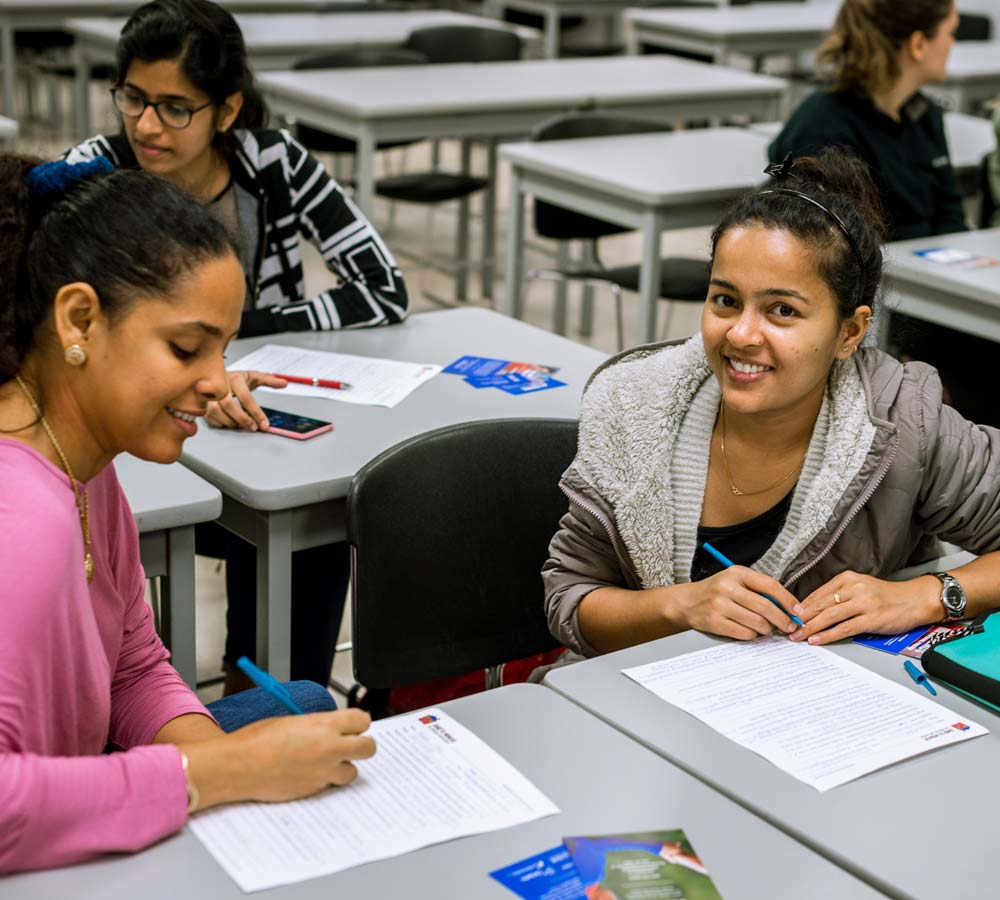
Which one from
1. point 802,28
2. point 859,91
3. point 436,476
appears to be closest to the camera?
point 436,476

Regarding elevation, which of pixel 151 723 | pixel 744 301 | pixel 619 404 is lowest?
pixel 151 723

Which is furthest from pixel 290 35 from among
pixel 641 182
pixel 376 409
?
pixel 376 409

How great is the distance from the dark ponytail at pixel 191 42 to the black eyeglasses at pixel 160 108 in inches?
1.0

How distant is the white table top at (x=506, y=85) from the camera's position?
440 centimetres

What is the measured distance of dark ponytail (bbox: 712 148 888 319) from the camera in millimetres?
1672

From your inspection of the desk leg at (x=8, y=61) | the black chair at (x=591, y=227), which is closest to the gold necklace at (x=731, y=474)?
the black chair at (x=591, y=227)

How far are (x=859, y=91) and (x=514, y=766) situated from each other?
269cm

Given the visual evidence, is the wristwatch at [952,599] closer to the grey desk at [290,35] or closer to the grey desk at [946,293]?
the grey desk at [946,293]

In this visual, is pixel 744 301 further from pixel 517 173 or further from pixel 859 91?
pixel 517 173

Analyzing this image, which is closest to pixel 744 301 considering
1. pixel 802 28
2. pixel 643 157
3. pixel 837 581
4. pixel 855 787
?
pixel 837 581

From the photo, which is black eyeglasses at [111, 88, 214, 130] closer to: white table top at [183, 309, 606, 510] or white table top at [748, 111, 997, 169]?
white table top at [183, 309, 606, 510]

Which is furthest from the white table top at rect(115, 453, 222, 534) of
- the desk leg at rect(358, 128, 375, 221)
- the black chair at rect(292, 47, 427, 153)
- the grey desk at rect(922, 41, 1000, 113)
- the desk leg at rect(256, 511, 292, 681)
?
the grey desk at rect(922, 41, 1000, 113)

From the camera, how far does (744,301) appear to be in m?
1.69

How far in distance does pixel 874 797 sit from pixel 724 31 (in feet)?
18.7
